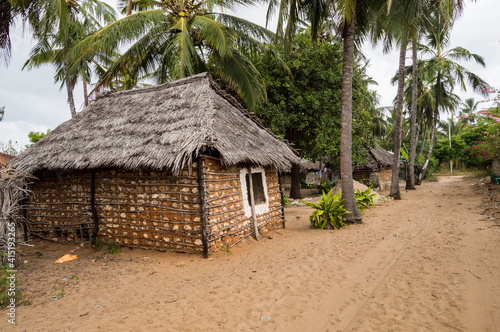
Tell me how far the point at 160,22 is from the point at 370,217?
30.8ft

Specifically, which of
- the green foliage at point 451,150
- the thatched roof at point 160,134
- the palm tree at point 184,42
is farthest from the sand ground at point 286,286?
the green foliage at point 451,150

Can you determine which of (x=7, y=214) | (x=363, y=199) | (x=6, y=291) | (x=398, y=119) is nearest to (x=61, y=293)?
(x=6, y=291)

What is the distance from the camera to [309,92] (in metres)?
12.0

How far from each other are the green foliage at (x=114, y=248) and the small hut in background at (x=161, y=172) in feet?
0.32

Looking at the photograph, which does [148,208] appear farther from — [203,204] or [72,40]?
[72,40]

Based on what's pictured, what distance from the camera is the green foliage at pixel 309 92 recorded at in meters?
11.8

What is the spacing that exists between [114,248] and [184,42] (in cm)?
609

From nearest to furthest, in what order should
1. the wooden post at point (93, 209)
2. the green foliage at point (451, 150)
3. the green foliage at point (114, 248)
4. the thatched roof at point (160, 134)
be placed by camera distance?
the thatched roof at point (160, 134), the green foliage at point (114, 248), the wooden post at point (93, 209), the green foliage at point (451, 150)

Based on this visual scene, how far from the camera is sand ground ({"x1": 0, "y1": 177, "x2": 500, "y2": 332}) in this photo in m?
3.40

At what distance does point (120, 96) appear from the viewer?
28.3 feet

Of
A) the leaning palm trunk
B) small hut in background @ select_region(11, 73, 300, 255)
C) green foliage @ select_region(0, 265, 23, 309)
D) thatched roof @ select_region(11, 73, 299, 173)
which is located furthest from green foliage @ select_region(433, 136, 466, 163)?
green foliage @ select_region(0, 265, 23, 309)

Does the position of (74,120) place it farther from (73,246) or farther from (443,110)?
(443,110)

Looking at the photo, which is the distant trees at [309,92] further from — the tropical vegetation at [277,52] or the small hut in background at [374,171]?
the small hut in background at [374,171]

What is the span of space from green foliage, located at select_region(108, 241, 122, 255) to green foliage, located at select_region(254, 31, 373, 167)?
697 cm
